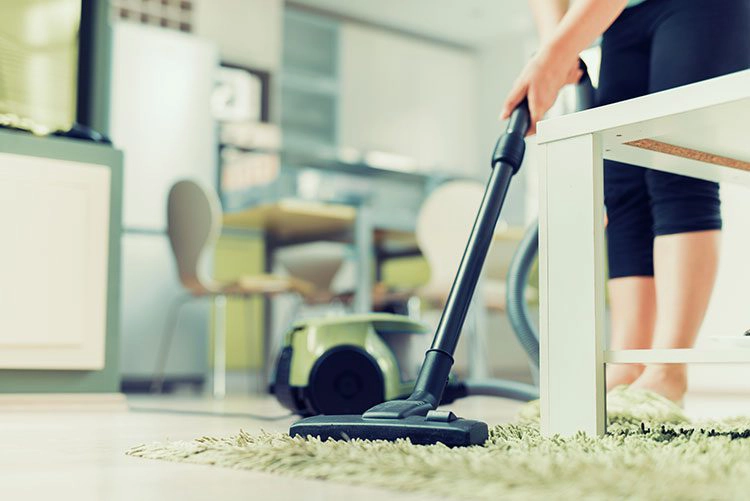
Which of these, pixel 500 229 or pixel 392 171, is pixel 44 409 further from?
pixel 392 171

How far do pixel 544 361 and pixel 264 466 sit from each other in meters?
0.36

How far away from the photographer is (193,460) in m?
0.92

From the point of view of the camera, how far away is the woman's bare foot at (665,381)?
1.46 meters

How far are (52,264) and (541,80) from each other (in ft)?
4.91

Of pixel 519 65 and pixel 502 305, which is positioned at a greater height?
pixel 519 65

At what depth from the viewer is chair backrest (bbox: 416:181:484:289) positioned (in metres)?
3.56

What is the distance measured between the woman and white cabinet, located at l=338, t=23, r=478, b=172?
5216mm

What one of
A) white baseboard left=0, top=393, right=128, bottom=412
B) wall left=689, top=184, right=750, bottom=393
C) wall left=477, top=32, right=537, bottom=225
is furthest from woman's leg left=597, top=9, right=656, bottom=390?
wall left=477, top=32, right=537, bottom=225

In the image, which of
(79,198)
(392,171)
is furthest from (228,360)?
(79,198)

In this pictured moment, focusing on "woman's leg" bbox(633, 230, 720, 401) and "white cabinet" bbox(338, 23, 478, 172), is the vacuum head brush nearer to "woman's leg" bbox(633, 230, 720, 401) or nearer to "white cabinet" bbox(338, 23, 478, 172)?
"woman's leg" bbox(633, 230, 720, 401)

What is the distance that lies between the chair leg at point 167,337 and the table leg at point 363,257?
808 millimetres

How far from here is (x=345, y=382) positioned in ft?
5.31

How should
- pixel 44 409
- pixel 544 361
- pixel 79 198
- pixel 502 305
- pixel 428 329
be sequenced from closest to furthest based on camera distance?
1. pixel 544 361
2. pixel 428 329
3. pixel 44 409
4. pixel 79 198
5. pixel 502 305

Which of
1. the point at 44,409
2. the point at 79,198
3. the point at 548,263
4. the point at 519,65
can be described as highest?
the point at 519,65
